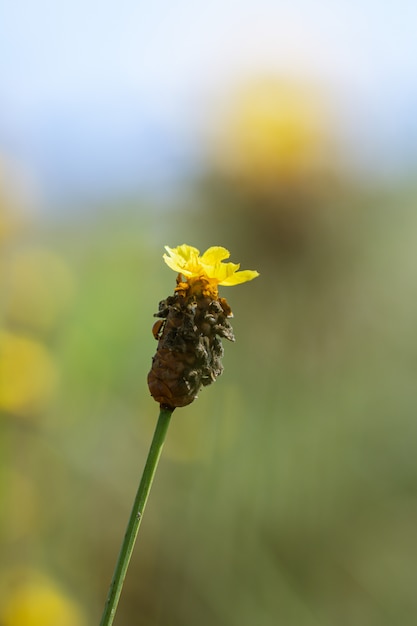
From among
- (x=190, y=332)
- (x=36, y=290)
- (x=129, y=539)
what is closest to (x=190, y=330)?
(x=190, y=332)

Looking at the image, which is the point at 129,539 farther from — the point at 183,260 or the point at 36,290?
the point at 36,290

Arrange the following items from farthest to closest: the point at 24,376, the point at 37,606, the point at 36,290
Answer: the point at 36,290
the point at 24,376
the point at 37,606

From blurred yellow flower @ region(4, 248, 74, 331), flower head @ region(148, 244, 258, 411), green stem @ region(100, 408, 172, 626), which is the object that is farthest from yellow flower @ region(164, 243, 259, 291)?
blurred yellow flower @ region(4, 248, 74, 331)

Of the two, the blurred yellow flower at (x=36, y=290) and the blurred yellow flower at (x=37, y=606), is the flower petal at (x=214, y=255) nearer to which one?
the blurred yellow flower at (x=37, y=606)

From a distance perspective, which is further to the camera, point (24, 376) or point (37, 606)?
point (24, 376)

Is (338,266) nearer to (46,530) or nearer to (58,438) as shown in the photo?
(58,438)

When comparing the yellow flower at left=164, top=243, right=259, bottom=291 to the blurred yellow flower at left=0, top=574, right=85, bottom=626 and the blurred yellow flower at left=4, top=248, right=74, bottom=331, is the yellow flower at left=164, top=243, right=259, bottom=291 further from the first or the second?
the blurred yellow flower at left=4, top=248, right=74, bottom=331
